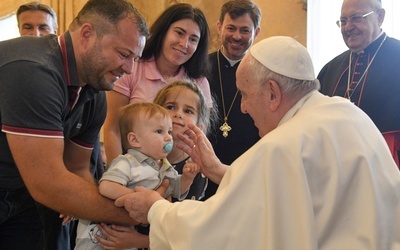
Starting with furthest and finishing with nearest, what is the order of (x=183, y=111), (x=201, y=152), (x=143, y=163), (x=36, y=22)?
(x=36, y=22)
(x=183, y=111)
(x=201, y=152)
(x=143, y=163)

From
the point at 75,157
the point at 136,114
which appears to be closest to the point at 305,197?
the point at 136,114

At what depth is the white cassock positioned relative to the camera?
7.25 feet

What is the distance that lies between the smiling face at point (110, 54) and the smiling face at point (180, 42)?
0.84 metres

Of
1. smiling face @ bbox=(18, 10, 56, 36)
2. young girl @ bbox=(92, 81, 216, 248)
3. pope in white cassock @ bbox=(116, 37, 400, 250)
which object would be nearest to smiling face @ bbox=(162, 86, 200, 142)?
young girl @ bbox=(92, 81, 216, 248)

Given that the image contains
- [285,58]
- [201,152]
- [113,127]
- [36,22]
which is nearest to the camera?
[285,58]

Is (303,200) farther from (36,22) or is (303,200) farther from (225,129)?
(36,22)

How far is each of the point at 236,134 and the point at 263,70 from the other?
167 cm

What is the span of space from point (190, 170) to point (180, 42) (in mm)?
1036

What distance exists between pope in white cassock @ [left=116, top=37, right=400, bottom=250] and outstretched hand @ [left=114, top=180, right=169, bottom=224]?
0.48 feet

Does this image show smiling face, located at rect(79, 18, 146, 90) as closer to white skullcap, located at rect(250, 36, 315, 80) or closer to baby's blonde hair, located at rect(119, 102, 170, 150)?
baby's blonde hair, located at rect(119, 102, 170, 150)

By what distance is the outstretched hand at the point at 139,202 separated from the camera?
2621mm

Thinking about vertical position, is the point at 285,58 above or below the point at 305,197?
above

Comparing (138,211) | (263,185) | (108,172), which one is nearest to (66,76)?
(108,172)

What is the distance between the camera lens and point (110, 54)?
107 inches
